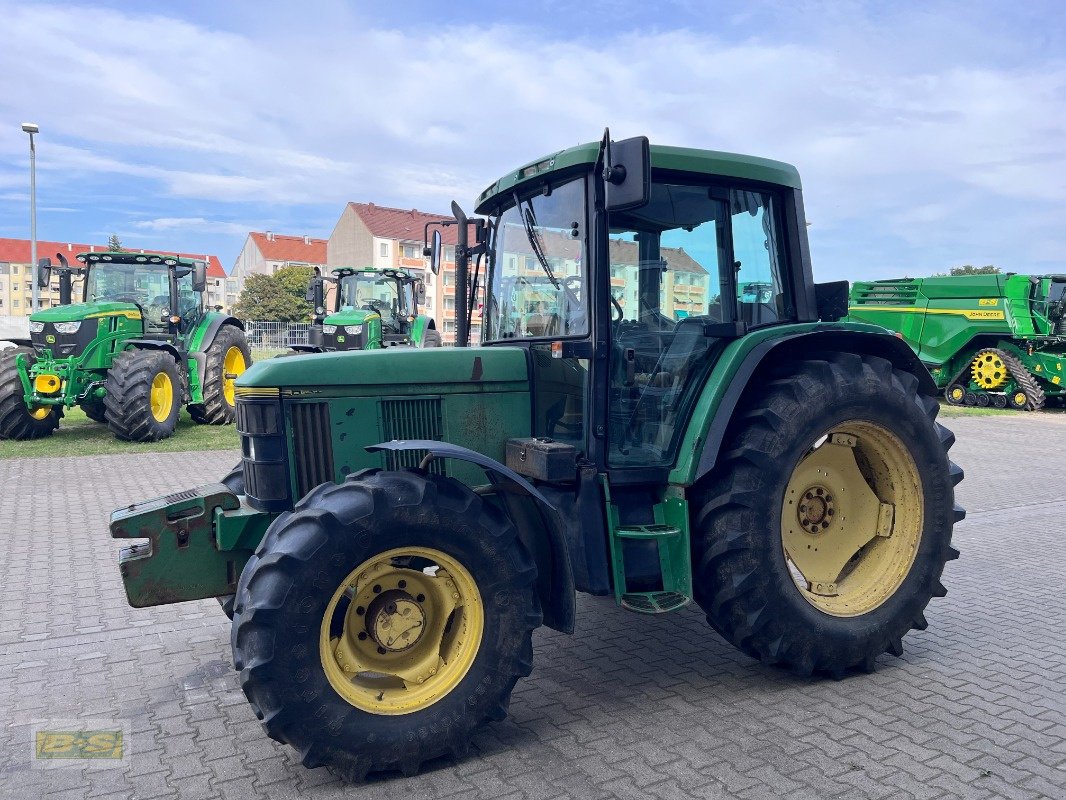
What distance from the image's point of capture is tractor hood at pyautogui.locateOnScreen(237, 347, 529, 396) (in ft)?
12.3

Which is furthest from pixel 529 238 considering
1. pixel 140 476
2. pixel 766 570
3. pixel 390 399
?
pixel 140 476

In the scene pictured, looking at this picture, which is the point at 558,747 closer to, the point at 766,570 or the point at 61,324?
the point at 766,570

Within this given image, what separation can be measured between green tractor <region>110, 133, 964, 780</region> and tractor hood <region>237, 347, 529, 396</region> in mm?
11

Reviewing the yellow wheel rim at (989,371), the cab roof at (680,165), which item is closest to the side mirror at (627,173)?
the cab roof at (680,165)

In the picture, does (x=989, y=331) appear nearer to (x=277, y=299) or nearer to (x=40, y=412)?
(x=40, y=412)

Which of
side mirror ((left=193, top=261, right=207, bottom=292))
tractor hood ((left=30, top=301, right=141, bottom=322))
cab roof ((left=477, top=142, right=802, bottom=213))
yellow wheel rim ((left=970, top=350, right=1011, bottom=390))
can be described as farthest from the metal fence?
cab roof ((left=477, top=142, right=802, bottom=213))

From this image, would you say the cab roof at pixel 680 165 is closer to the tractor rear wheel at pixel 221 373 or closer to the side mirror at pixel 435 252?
the side mirror at pixel 435 252

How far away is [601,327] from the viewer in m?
3.88

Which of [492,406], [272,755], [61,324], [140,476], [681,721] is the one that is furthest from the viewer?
[61,324]

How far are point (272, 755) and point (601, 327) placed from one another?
2199 millimetres

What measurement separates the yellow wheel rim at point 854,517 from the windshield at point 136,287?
10.9m

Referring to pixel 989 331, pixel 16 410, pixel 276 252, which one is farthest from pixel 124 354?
pixel 276 252

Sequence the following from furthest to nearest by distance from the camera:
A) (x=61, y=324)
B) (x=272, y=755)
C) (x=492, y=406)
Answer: (x=61, y=324) → (x=492, y=406) → (x=272, y=755)

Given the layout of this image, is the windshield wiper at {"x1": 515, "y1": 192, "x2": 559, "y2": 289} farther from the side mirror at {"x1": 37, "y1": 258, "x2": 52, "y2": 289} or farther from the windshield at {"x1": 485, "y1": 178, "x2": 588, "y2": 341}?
the side mirror at {"x1": 37, "y1": 258, "x2": 52, "y2": 289}
